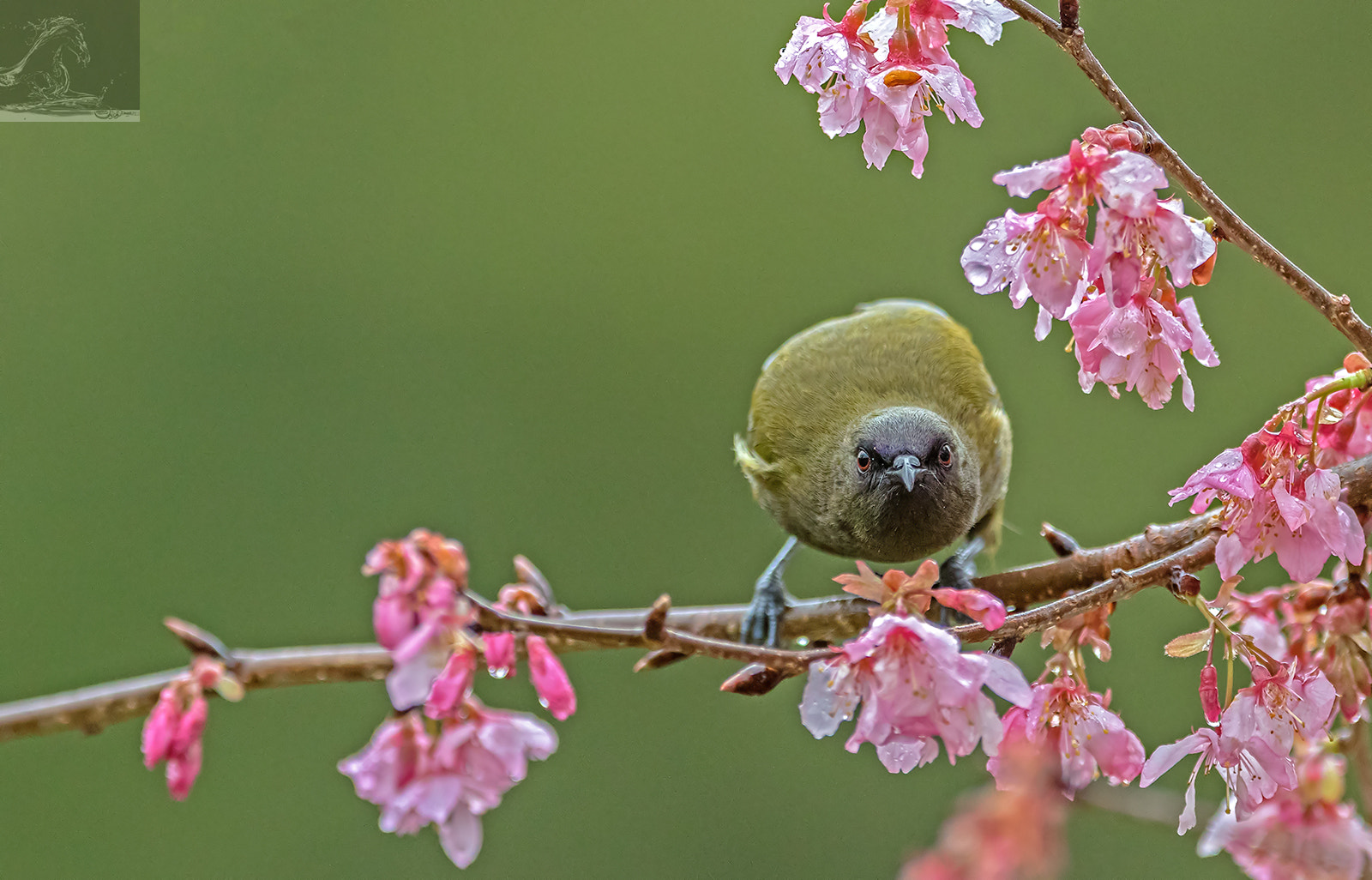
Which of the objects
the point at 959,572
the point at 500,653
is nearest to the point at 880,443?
the point at 959,572

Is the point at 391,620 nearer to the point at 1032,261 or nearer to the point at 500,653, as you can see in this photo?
the point at 500,653

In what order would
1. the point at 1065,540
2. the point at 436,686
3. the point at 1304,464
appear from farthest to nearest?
the point at 1065,540
the point at 1304,464
the point at 436,686

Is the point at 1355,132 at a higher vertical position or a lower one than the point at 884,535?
higher

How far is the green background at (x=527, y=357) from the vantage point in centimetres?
370

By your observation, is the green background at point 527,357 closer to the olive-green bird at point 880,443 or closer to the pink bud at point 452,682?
the olive-green bird at point 880,443

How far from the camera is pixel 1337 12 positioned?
3988 mm

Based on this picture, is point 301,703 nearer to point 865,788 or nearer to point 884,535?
point 865,788

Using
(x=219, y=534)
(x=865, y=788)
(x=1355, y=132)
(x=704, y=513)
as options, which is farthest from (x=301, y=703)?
(x=1355, y=132)

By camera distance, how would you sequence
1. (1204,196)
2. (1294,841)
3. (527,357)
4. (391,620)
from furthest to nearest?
1. (527,357)
2. (1204,196)
3. (1294,841)
4. (391,620)

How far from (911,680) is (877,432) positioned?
0.95m

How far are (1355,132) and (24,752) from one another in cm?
458

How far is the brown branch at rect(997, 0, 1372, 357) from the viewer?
99cm

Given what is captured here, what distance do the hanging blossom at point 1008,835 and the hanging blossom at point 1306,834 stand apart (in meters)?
0.39

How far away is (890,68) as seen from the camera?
3.52 feet
